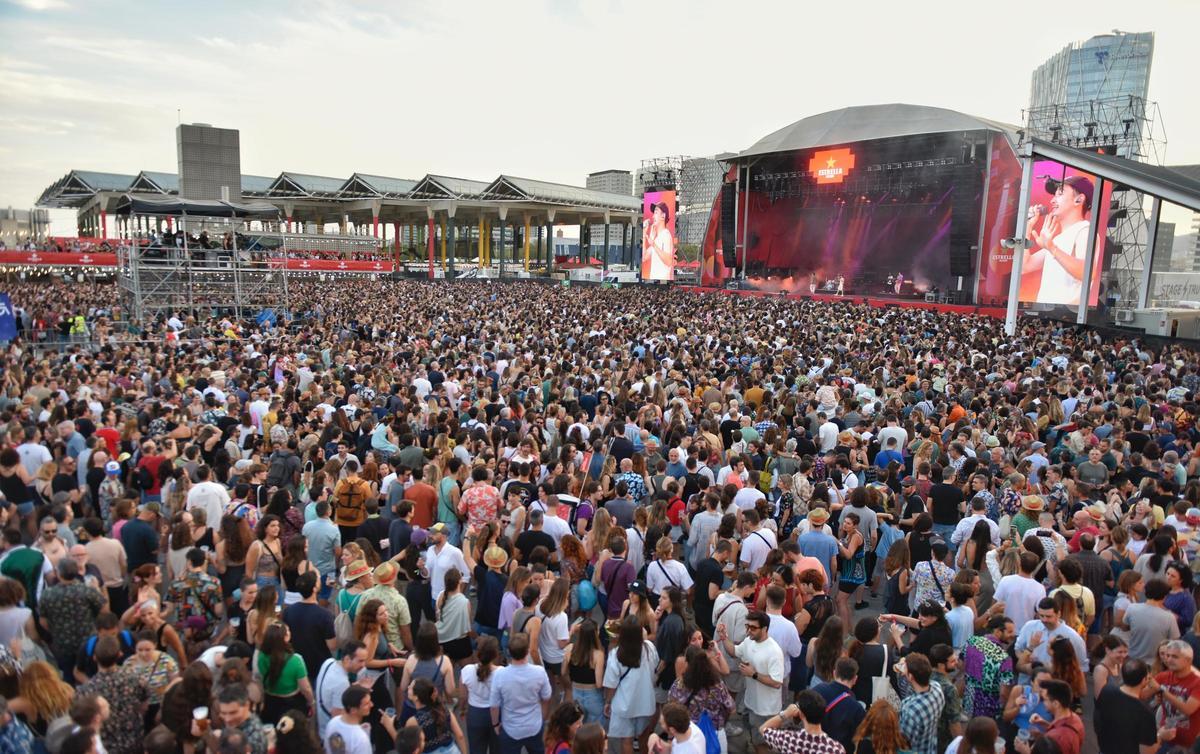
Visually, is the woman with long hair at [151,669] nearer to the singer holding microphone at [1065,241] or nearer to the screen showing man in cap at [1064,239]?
the singer holding microphone at [1065,241]

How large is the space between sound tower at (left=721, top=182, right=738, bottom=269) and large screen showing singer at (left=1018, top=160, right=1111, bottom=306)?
15.0m

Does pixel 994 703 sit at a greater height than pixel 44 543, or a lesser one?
lesser

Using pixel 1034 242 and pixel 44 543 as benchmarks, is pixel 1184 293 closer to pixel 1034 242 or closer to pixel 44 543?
pixel 1034 242

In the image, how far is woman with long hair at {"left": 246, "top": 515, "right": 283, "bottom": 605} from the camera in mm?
5008

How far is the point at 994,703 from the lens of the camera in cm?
409

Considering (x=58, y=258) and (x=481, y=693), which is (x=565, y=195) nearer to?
(x=58, y=258)

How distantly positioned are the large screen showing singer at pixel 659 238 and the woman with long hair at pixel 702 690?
37.1m

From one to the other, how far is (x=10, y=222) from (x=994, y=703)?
15168 centimetres

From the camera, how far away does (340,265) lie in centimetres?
4303

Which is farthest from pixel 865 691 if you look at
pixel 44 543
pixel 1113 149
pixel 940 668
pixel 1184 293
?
pixel 1184 293

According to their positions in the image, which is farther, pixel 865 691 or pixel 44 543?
pixel 44 543

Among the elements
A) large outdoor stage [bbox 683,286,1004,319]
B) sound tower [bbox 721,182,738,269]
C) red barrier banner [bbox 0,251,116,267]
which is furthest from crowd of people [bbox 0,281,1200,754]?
red barrier banner [bbox 0,251,116,267]

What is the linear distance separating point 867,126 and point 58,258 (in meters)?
41.6

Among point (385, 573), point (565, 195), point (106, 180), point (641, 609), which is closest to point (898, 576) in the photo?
point (641, 609)
